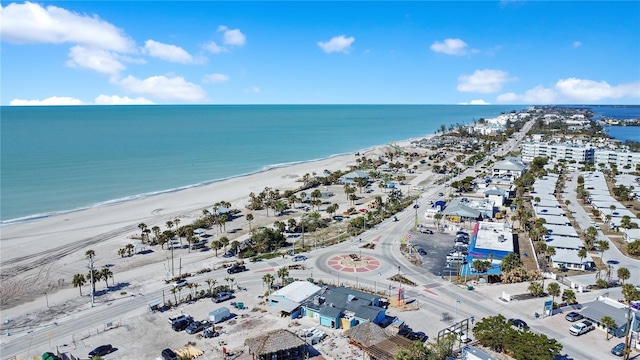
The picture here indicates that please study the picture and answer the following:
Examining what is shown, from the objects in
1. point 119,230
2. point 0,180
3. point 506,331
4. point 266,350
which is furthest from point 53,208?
point 506,331

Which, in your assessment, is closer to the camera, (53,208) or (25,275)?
(25,275)

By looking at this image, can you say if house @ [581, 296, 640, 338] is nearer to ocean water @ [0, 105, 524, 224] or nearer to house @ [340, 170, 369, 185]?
house @ [340, 170, 369, 185]

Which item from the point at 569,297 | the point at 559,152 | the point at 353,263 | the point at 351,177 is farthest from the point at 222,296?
the point at 559,152

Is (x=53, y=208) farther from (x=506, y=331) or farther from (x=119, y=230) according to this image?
(x=506, y=331)

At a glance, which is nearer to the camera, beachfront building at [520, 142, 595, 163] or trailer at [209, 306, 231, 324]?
trailer at [209, 306, 231, 324]

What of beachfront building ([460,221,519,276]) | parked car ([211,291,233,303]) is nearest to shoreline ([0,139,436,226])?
parked car ([211,291,233,303])

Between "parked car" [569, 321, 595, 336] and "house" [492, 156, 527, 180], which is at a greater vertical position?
"house" [492, 156, 527, 180]
